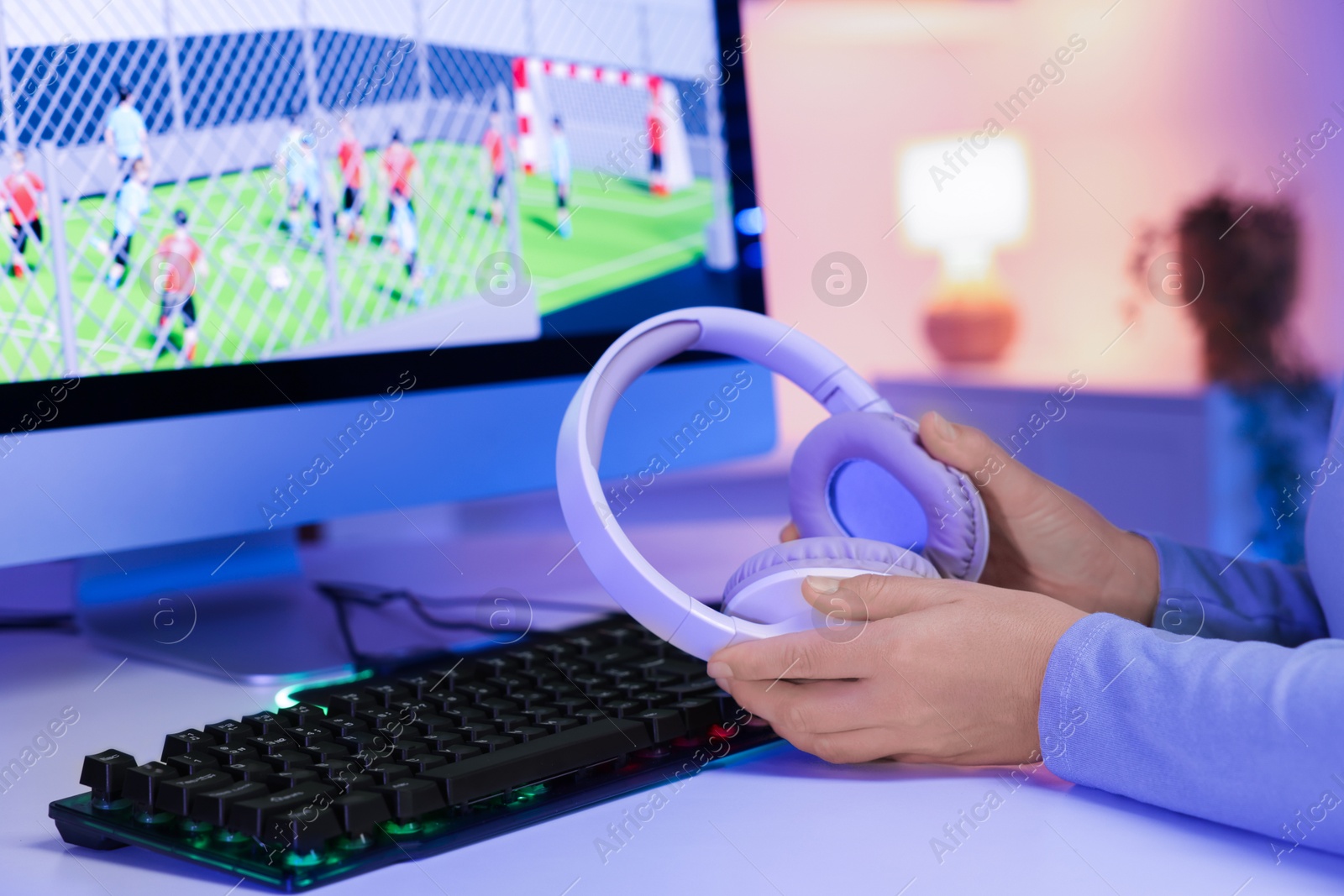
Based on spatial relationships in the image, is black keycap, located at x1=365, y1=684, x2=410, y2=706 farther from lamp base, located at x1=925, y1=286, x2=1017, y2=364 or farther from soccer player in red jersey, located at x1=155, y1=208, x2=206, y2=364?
lamp base, located at x1=925, y1=286, x2=1017, y2=364

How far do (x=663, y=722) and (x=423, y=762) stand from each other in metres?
0.11

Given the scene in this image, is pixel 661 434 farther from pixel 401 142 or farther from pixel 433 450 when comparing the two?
pixel 401 142

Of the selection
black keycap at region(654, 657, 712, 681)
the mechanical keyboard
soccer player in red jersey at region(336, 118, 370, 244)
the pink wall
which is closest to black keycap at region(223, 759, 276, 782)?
the mechanical keyboard

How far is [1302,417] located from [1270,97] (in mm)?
853

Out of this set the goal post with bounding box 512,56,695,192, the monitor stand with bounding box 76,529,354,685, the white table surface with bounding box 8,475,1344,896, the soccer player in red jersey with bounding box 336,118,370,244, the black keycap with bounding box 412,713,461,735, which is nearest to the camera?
the white table surface with bounding box 8,475,1344,896

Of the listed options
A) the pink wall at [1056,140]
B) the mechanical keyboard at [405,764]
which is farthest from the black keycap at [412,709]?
the pink wall at [1056,140]

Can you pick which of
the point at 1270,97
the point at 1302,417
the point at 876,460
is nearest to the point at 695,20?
the point at 876,460

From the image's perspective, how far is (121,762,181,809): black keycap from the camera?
41 cm

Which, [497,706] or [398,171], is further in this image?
[398,171]

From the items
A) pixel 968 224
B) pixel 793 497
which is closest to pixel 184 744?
pixel 793 497

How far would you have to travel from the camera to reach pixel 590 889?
1.20 ft

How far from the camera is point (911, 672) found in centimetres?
47

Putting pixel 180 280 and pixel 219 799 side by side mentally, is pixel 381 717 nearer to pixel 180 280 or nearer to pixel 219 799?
pixel 219 799

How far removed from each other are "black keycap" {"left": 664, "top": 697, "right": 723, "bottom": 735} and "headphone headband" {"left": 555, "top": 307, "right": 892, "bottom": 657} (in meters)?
0.02
